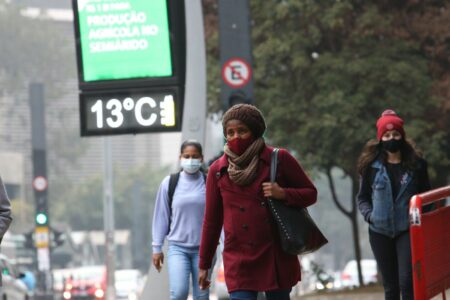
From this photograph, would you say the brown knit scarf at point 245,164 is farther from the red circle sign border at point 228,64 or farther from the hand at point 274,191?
the red circle sign border at point 228,64

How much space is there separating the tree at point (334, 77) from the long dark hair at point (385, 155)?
1605 centimetres

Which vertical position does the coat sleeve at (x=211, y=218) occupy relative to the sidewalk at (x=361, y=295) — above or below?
above

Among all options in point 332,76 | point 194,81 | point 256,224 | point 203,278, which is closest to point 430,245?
point 203,278

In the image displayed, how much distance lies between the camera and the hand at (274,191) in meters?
8.38

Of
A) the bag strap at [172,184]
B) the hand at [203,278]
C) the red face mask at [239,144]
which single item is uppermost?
the red face mask at [239,144]

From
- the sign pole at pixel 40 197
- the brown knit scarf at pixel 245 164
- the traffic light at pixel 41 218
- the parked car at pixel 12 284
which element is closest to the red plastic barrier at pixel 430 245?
the brown knit scarf at pixel 245 164

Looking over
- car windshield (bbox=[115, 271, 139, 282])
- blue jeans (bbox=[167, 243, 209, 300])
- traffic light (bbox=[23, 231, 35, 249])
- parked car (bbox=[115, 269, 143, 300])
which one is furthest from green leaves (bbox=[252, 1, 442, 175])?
car windshield (bbox=[115, 271, 139, 282])

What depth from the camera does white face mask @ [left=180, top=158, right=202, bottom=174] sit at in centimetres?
1233

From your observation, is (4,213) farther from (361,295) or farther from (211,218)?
(361,295)

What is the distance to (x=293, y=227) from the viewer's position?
8414 millimetres

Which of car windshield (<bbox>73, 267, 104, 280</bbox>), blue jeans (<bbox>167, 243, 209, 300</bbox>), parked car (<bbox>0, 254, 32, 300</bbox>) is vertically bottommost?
car windshield (<bbox>73, 267, 104, 280</bbox>)

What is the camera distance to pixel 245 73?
16.4 m

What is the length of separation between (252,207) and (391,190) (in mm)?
2910

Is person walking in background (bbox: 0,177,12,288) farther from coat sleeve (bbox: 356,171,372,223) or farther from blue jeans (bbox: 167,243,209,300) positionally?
blue jeans (bbox: 167,243,209,300)
